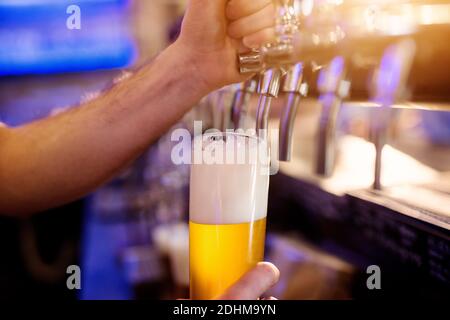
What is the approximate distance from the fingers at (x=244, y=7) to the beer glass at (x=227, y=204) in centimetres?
24

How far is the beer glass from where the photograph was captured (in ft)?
2.45

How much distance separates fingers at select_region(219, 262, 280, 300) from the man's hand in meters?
0.40

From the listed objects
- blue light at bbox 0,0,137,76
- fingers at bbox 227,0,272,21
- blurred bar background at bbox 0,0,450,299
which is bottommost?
blurred bar background at bbox 0,0,450,299

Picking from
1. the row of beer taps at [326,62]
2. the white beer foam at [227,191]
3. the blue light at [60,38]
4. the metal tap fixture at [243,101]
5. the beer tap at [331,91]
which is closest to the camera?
the row of beer taps at [326,62]

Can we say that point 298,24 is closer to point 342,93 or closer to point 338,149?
point 342,93

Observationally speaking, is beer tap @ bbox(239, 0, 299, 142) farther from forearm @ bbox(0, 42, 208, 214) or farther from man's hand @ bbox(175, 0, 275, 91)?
forearm @ bbox(0, 42, 208, 214)

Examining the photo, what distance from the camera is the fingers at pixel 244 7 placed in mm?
832

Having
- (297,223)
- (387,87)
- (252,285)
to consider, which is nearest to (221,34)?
(387,87)

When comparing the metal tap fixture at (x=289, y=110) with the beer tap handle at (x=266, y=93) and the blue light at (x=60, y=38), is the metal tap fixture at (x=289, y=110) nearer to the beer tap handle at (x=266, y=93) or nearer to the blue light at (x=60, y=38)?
the beer tap handle at (x=266, y=93)

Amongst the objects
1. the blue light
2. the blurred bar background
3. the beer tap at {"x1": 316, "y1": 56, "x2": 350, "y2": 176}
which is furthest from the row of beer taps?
the blue light

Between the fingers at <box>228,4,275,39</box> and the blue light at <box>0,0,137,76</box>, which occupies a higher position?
the blue light at <box>0,0,137,76</box>

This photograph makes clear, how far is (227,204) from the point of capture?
29.3 inches

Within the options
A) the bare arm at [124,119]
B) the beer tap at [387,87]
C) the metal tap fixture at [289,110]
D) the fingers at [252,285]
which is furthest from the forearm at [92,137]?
the fingers at [252,285]
